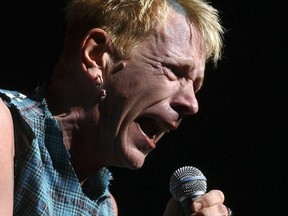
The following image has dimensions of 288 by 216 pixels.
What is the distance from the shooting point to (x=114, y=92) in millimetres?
1891

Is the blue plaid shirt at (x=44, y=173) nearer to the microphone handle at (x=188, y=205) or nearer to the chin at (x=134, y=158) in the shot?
the chin at (x=134, y=158)

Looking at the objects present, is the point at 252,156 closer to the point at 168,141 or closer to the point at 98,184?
the point at 168,141

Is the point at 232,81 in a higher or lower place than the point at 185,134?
higher

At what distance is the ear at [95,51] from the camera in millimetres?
1916

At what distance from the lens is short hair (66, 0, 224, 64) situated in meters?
1.92

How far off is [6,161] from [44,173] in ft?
0.81

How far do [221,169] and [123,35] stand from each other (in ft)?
4.67

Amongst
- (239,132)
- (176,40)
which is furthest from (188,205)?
(239,132)

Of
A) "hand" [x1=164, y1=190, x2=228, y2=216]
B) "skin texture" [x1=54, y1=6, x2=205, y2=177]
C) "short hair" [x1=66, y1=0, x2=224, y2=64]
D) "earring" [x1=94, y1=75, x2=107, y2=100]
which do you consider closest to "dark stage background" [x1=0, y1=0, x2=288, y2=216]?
"short hair" [x1=66, y1=0, x2=224, y2=64]

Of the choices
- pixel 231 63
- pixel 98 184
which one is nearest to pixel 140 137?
pixel 98 184

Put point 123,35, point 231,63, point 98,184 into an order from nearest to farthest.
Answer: point 123,35 → point 98,184 → point 231,63

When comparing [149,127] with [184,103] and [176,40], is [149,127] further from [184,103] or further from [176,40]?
[176,40]

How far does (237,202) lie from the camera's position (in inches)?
125

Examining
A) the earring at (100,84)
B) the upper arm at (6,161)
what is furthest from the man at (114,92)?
the upper arm at (6,161)
